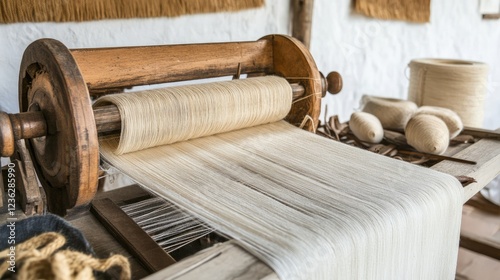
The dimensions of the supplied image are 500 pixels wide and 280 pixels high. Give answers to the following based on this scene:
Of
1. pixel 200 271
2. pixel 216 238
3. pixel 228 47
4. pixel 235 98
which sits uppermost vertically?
pixel 228 47

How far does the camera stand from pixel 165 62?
3.50 ft

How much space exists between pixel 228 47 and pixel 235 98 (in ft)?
0.58

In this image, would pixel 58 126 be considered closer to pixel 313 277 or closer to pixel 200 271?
pixel 200 271

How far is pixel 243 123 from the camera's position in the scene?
1127mm

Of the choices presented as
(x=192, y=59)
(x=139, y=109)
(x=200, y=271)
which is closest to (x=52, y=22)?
(x=192, y=59)

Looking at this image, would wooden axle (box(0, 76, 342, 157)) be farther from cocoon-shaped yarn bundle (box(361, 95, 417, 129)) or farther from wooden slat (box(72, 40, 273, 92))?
cocoon-shaped yarn bundle (box(361, 95, 417, 129))

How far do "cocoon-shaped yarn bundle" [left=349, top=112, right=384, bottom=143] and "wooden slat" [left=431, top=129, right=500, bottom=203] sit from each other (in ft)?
0.82

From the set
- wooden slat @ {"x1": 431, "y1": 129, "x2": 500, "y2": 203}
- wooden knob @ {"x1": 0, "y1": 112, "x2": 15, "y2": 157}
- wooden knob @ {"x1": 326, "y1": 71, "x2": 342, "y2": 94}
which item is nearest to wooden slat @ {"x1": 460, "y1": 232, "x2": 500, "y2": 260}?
wooden slat @ {"x1": 431, "y1": 129, "x2": 500, "y2": 203}

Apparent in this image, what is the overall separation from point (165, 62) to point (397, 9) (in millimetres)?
1855

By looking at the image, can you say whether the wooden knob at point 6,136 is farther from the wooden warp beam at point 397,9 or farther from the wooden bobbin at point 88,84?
the wooden warp beam at point 397,9

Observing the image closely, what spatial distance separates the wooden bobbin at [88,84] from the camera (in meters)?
0.78

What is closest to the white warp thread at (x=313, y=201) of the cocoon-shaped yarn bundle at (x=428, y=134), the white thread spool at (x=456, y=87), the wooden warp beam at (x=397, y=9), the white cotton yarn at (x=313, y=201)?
the white cotton yarn at (x=313, y=201)

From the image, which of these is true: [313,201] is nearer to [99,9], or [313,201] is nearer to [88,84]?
[88,84]

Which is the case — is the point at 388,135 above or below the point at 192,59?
below
